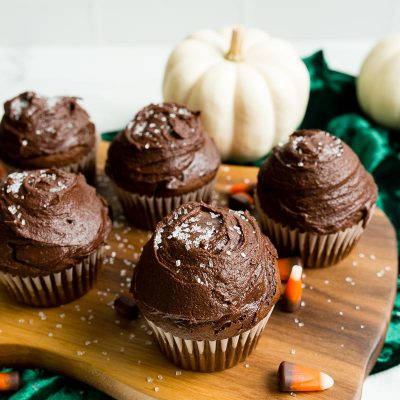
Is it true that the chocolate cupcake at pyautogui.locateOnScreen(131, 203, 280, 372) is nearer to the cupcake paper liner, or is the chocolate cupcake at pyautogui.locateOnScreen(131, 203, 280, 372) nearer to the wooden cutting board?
the cupcake paper liner

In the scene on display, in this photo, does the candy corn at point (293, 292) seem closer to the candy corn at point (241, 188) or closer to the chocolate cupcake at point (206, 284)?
the chocolate cupcake at point (206, 284)

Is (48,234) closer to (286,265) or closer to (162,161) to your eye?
(162,161)

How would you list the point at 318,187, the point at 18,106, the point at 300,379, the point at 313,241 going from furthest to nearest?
the point at 18,106, the point at 313,241, the point at 318,187, the point at 300,379

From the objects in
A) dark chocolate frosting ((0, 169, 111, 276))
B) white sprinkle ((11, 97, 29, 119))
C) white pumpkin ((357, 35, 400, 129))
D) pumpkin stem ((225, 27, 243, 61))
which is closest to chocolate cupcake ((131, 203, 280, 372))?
dark chocolate frosting ((0, 169, 111, 276))

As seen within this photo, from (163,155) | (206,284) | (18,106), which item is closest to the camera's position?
(206,284)

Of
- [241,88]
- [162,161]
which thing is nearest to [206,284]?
[162,161]

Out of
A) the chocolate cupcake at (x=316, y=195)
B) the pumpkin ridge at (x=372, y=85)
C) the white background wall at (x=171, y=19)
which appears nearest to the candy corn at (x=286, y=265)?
the chocolate cupcake at (x=316, y=195)

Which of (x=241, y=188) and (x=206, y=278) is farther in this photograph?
(x=241, y=188)
